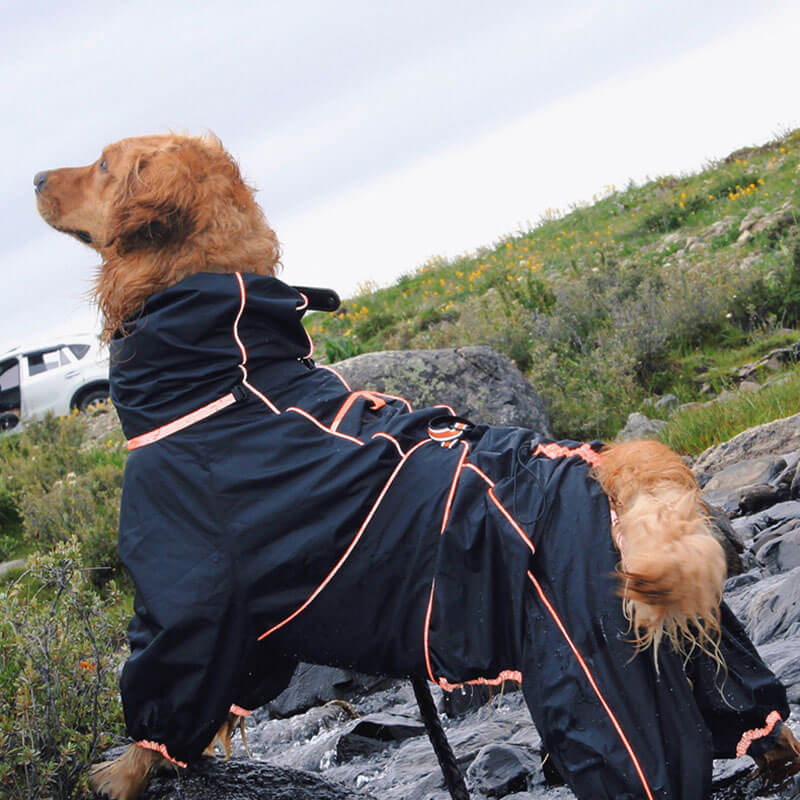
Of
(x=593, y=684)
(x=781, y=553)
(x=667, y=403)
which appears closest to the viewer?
(x=593, y=684)

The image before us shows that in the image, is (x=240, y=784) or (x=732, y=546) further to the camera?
(x=732, y=546)

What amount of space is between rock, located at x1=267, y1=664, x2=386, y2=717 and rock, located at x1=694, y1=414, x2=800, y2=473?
2927 millimetres

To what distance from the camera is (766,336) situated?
31.1 ft

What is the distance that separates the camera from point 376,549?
2621 millimetres

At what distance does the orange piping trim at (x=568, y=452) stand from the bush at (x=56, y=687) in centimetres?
182

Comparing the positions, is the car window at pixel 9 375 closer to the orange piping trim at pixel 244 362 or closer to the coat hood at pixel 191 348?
the coat hood at pixel 191 348

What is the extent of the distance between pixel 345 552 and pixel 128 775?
1.30m

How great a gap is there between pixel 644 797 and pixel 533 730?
169cm

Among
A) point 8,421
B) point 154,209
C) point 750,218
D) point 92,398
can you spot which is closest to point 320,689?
point 154,209

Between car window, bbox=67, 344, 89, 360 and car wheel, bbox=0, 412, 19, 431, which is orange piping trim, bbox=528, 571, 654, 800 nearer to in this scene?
car wheel, bbox=0, 412, 19, 431

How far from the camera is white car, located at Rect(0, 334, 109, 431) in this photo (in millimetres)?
16641

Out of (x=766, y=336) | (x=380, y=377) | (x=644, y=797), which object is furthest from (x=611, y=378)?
(x=644, y=797)

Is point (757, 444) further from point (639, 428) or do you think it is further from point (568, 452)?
point (568, 452)

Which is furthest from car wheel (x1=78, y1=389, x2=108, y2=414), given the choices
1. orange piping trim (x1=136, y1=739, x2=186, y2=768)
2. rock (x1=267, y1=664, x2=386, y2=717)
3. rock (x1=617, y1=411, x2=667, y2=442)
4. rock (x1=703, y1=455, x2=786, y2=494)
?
orange piping trim (x1=136, y1=739, x2=186, y2=768)
